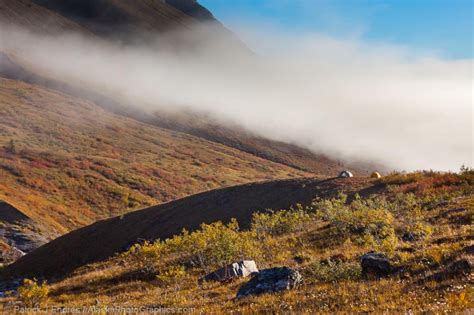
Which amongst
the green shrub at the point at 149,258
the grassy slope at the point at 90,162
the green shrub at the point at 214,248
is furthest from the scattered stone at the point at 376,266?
the grassy slope at the point at 90,162

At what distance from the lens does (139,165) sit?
10894 cm

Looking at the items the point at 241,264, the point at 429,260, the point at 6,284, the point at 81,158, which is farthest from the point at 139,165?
the point at 429,260

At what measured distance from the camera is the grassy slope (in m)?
78.9

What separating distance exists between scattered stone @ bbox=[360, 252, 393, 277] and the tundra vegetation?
28 cm

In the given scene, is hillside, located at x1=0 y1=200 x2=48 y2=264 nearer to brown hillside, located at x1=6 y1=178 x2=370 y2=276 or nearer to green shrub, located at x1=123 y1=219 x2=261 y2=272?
brown hillside, located at x1=6 y1=178 x2=370 y2=276

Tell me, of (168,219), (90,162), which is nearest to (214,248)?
(168,219)

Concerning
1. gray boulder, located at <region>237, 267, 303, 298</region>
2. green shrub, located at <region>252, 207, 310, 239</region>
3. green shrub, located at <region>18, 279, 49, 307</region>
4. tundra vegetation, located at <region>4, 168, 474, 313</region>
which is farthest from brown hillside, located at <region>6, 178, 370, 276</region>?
gray boulder, located at <region>237, 267, 303, 298</region>

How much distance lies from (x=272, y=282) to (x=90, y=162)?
3789 inches

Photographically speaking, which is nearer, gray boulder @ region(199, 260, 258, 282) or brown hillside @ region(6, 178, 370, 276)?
gray boulder @ region(199, 260, 258, 282)

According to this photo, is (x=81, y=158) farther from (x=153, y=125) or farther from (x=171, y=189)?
(x=153, y=125)

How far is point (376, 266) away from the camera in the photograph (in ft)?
42.2

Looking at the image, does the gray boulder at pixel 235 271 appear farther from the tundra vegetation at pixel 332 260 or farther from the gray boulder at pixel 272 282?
the gray boulder at pixel 272 282

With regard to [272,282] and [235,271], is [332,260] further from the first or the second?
[272,282]

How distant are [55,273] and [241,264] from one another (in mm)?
25750
